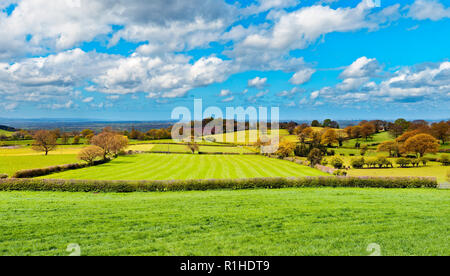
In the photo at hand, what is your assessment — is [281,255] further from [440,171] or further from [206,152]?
[206,152]

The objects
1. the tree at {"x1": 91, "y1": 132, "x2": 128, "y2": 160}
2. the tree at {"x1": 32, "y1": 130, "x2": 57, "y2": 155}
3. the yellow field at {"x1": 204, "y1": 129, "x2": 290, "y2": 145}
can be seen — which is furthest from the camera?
the yellow field at {"x1": 204, "y1": 129, "x2": 290, "y2": 145}

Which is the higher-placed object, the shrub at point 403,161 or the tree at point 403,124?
the tree at point 403,124

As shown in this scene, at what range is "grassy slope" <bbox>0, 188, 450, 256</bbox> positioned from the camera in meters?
6.97

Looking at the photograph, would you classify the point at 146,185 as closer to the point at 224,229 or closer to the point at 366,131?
the point at 224,229

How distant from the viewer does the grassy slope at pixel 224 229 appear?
22.9 feet

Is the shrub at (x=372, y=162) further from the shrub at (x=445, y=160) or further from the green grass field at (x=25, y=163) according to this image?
the green grass field at (x=25, y=163)

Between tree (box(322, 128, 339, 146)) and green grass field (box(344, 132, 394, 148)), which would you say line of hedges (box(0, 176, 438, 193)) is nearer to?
tree (box(322, 128, 339, 146))

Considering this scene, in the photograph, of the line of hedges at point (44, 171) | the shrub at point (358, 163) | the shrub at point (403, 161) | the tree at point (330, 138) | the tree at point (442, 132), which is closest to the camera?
the line of hedges at point (44, 171)

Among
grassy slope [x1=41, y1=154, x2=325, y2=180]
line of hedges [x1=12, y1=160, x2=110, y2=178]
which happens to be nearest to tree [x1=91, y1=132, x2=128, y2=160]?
grassy slope [x1=41, y1=154, x2=325, y2=180]

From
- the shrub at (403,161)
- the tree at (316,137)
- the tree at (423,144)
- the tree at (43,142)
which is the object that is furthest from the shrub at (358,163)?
the tree at (43,142)

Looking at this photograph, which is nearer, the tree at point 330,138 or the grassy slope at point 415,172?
the grassy slope at point 415,172

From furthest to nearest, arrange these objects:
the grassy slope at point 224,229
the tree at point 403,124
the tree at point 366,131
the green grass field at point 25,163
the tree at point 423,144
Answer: the tree at point 403,124
the tree at point 366,131
the tree at point 423,144
the green grass field at point 25,163
the grassy slope at point 224,229

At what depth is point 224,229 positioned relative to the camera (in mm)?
8445
